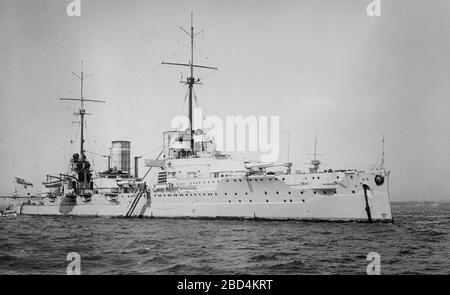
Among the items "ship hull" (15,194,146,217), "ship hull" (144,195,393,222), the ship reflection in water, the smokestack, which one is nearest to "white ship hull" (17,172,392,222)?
"ship hull" (144,195,393,222)

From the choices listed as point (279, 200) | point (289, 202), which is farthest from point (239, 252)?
point (279, 200)

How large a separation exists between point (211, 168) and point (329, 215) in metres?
9.44

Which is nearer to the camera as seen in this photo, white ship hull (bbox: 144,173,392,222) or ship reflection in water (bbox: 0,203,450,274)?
ship reflection in water (bbox: 0,203,450,274)

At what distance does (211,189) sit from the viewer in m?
28.4

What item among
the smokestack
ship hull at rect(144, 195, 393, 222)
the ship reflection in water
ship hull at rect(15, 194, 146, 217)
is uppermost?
the smokestack

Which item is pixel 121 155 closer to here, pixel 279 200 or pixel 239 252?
pixel 279 200

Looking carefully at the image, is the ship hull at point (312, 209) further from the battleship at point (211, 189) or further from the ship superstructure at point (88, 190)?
the ship superstructure at point (88, 190)

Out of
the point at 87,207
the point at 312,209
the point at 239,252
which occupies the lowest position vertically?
the point at 87,207

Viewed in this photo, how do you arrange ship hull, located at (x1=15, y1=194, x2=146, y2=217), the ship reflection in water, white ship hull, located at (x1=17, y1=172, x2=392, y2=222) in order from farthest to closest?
1. ship hull, located at (x1=15, y1=194, x2=146, y2=217)
2. white ship hull, located at (x1=17, y1=172, x2=392, y2=222)
3. the ship reflection in water

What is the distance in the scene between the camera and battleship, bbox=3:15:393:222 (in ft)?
78.1

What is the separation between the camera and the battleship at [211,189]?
78.1 ft

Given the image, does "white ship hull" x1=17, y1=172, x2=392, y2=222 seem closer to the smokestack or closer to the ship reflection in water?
the ship reflection in water
